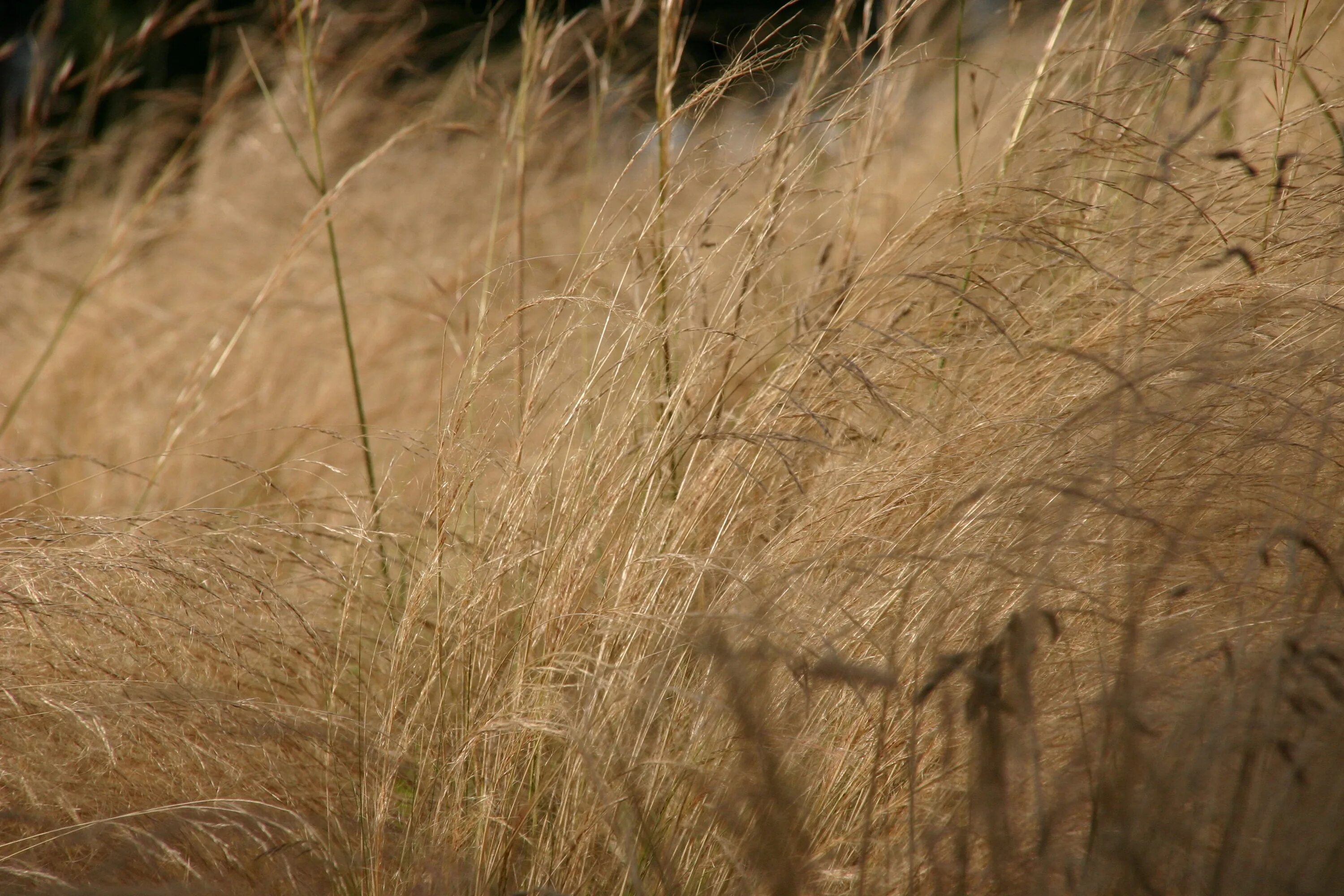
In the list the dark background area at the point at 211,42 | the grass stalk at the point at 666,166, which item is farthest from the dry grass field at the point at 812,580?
the dark background area at the point at 211,42

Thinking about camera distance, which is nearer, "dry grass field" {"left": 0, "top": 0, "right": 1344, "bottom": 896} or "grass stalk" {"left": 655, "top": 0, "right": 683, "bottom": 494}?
"dry grass field" {"left": 0, "top": 0, "right": 1344, "bottom": 896}

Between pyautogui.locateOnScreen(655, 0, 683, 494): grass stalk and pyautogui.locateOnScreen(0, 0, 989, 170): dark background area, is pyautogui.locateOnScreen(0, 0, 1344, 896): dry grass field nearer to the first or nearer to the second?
pyautogui.locateOnScreen(655, 0, 683, 494): grass stalk

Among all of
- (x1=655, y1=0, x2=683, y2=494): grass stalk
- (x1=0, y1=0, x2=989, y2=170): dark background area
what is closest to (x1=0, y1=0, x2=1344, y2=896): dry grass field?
(x1=655, y1=0, x2=683, y2=494): grass stalk

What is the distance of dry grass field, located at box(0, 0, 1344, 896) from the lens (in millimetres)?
987

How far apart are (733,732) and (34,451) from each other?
9.21ft

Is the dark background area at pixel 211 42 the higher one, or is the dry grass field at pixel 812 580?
the dark background area at pixel 211 42

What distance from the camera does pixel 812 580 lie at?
1.29m

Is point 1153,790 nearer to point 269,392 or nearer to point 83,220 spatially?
point 269,392

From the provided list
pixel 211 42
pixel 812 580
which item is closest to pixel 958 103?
pixel 812 580

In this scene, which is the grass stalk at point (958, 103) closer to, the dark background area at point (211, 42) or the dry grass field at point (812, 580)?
the dry grass field at point (812, 580)

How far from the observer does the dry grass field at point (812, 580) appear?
3.24 feet

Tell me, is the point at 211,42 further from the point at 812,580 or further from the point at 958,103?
the point at 812,580

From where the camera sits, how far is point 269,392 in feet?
11.2

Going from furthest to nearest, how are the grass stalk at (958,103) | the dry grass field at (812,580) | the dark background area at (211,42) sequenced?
the dark background area at (211,42), the grass stalk at (958,103), the dry grass field at (812,580)
